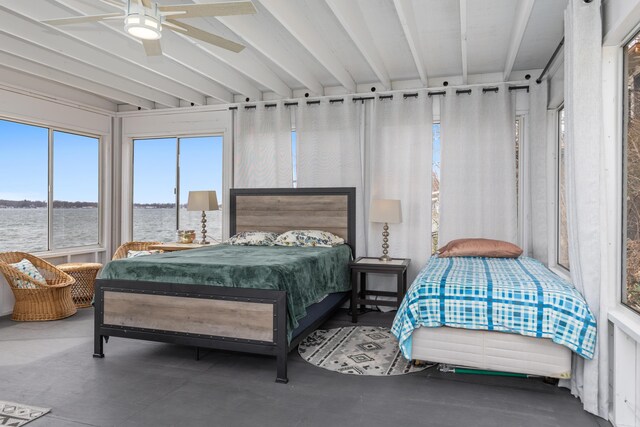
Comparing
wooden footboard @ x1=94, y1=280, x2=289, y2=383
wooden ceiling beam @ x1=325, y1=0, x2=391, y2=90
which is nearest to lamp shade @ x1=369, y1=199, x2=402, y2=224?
wooden ceiling beam @ x1=325, y1=0, x2=391, y2=90

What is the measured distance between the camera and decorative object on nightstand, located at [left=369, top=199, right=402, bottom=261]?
186 inches

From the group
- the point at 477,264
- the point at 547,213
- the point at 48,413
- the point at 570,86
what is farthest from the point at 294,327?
the point at 547,213

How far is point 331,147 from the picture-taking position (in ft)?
17.6

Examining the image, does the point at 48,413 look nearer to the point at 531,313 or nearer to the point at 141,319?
the point at 141,319

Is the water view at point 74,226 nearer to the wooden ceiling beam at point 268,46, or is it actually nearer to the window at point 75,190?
the window at point 75,190

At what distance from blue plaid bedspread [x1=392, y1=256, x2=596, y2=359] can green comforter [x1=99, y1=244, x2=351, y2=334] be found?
0.78 metres

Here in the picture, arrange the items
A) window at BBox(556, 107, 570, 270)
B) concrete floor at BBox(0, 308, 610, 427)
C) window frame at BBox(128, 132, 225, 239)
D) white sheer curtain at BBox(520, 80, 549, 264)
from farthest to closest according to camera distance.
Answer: window frame at BBox(128, 132, 225, 239), white sheer curtain at BBox(520, 80, 549, 264), window at BBox(556, 107, 570, 270), concrete floor at BBox(0, 308, 610, 427)

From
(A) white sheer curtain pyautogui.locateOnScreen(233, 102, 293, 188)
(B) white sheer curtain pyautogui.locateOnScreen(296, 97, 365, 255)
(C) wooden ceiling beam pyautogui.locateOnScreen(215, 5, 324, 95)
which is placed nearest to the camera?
(C) wooden ceiling beam pyautogui.locateOnScreen(215, 5, 324, 95)

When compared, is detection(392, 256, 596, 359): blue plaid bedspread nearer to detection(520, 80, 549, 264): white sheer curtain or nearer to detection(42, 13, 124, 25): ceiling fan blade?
detection(520, 80, 549, 264): white sheer curtain

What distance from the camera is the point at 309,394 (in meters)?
2.85

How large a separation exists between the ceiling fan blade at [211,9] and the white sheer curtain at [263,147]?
9.81 feet

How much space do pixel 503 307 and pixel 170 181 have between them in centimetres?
484

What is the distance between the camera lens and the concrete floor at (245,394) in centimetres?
250

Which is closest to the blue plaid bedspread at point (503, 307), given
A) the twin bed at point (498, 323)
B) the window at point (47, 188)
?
the twin bed at point (498, 323)
